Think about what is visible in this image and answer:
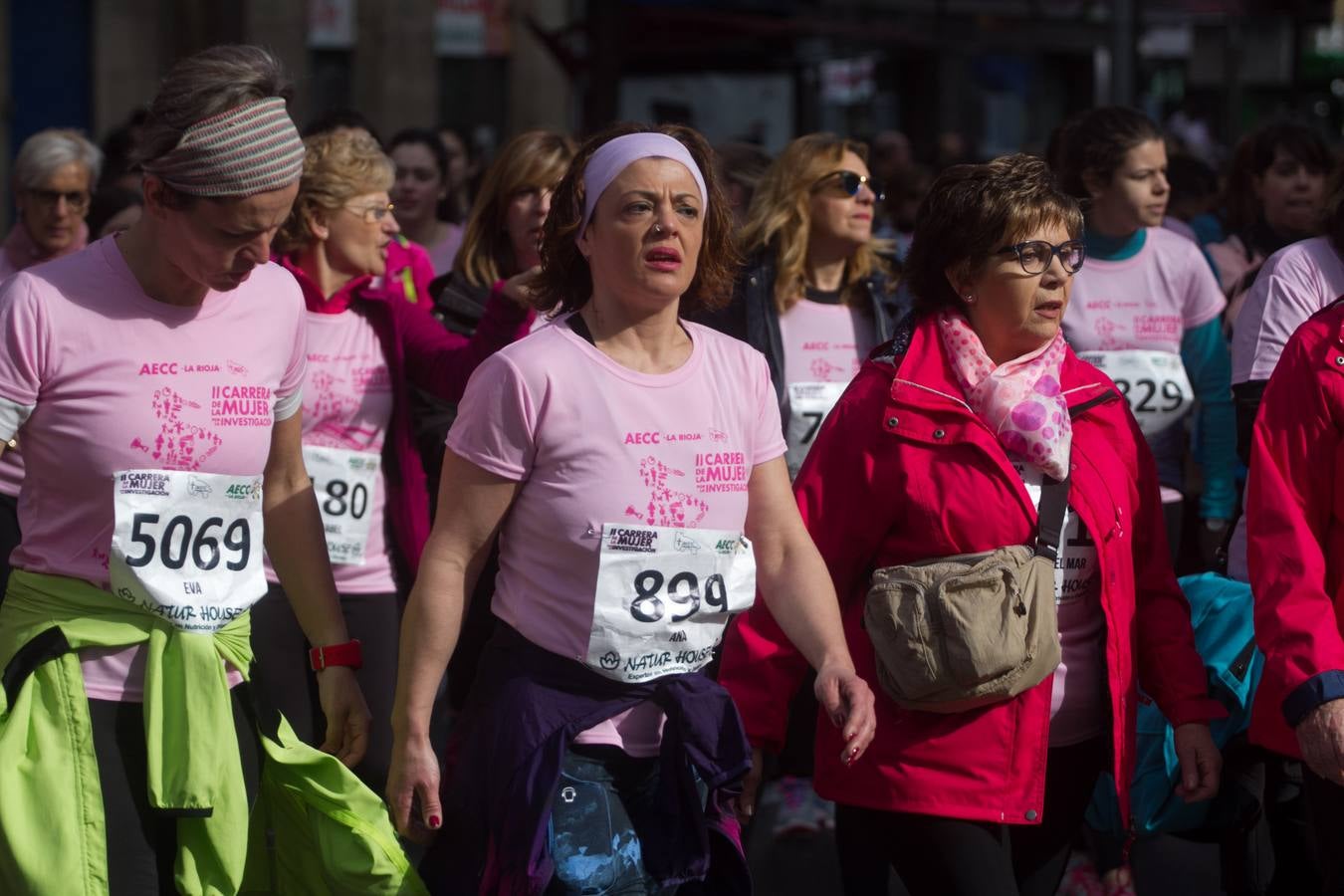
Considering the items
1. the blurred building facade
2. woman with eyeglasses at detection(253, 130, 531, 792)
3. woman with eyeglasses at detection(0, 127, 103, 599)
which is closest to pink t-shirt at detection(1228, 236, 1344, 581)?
woman with eyeglasses at detection(253, 130, 531, 792)

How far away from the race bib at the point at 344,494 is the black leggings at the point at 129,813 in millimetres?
1728

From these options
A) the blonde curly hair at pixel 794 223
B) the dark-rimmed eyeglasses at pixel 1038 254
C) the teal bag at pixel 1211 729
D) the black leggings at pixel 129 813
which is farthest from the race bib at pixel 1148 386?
the black leggings at pixel 129 813

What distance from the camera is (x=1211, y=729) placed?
4.50 m

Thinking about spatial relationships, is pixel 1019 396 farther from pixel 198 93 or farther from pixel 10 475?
pixel 10 475

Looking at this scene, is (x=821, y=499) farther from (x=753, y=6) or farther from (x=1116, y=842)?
(x=753, y=6)

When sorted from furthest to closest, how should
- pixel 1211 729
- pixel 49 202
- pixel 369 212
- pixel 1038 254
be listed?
pixel 49 202 < pixel 369 212 < pixel 1211 729 < pixel 1038 254

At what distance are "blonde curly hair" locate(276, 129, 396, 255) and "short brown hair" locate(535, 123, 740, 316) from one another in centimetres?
156

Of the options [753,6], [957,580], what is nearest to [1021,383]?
[957,580]

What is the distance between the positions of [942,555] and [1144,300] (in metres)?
2.51

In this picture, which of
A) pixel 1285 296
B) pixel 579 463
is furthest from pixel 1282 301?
pixel 579 463

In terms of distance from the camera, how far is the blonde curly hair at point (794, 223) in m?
5.99

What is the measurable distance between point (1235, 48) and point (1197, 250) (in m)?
14.6

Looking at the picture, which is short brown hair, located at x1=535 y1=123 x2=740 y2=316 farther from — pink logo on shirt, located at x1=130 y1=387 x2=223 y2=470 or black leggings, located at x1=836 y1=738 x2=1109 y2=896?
black leggings, located at x1=836 y1=738 x2=1109 y2=896

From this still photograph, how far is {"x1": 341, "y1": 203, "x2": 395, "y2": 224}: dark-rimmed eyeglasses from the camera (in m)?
5.41
